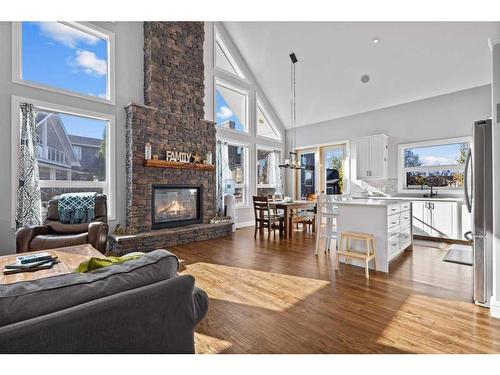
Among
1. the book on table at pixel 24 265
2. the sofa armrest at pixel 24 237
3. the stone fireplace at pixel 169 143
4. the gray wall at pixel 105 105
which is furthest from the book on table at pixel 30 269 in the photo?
the gray wall at pixel 105 105

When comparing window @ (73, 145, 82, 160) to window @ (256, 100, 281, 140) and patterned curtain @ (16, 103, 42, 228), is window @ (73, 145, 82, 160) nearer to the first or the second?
patterned curtain @ (16, 103, 42, 228)

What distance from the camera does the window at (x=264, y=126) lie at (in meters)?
7.63

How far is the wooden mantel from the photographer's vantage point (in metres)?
4.52

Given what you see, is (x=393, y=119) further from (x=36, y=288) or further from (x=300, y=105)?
(x=36, y=288)

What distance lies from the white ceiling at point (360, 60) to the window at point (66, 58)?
10.8ft

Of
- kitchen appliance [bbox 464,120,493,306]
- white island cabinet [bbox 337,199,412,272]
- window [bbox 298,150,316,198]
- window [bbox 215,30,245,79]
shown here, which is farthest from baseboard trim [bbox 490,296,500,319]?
window [bbox 215,30,245,79]

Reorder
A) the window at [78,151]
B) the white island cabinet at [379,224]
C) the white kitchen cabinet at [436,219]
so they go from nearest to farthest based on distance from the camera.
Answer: the white island cabinet at [379,224] < the window at [78,151] < the white kitchen cabinet at [436,219]

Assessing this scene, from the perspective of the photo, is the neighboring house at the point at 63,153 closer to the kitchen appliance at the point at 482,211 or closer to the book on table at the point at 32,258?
the book on table at the point at 32,258

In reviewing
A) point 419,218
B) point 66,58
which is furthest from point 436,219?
point 66,58

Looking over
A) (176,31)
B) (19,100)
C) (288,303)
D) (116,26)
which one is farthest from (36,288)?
(176,31)

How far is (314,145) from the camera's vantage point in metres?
7.53

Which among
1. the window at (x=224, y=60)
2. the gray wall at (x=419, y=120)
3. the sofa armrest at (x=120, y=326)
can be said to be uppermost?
the window at (x=224, y=60)

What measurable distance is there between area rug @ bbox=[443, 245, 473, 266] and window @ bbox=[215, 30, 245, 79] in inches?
244

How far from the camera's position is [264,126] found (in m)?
7.82
